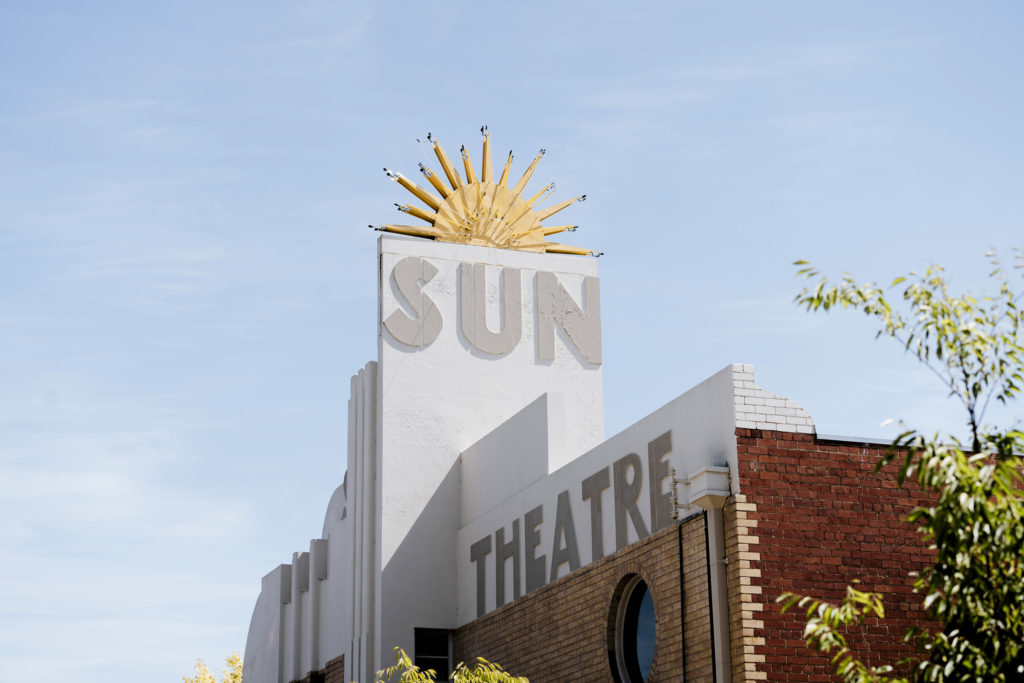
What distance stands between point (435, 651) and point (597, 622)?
241 inches

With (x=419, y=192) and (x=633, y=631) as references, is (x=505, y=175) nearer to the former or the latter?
(x=419, y=192)

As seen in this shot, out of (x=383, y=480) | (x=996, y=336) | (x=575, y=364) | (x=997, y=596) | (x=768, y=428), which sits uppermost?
(x=575, y=364)

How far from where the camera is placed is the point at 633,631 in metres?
18.2

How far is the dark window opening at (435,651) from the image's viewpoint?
77.7ft

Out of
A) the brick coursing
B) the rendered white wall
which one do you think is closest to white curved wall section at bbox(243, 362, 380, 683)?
the rendered white wall

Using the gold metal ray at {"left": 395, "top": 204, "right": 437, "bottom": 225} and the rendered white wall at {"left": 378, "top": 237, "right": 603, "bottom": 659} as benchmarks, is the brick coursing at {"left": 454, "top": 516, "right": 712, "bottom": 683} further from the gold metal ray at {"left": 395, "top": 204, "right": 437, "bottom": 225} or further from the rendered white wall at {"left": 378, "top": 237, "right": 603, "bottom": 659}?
the gold metal ray at {"left": 395, "top": 204, "right": 437, "bottom": 225}

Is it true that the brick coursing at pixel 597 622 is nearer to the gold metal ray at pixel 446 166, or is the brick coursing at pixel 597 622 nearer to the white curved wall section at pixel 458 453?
the white curved wall section at pixel 458 453

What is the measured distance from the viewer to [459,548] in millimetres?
24391

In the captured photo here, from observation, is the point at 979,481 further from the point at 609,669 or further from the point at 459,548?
the point at 459,548

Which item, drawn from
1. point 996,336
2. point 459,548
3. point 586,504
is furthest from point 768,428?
point 459,548

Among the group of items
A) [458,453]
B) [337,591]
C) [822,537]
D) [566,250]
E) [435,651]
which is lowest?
[435,651]

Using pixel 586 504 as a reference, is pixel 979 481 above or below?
below

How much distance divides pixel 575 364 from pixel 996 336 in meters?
16.2

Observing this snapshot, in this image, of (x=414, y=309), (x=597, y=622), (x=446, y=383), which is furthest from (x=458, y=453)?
(x=597, y=622)
